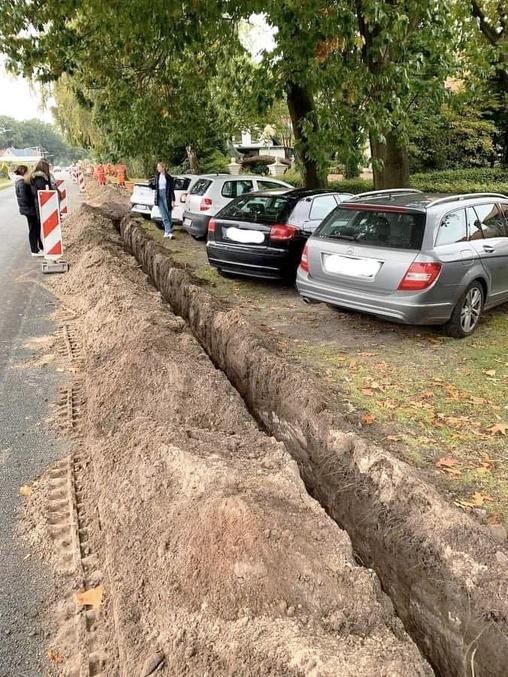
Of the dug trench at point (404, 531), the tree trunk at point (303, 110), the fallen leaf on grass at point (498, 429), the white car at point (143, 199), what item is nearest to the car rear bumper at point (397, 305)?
the dug trench at point (404, 531)

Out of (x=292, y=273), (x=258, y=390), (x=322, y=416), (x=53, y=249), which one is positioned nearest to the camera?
(x=322, y=416)

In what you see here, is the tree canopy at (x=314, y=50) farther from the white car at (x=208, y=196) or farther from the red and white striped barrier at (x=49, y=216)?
the red and white striped barrier at (x=49, y=216)

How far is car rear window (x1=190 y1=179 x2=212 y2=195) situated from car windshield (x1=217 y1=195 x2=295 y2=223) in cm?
448

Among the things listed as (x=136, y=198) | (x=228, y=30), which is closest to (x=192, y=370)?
(x=228, y=30)

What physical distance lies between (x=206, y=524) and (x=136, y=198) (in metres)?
16.4

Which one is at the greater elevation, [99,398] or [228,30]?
[228,30]

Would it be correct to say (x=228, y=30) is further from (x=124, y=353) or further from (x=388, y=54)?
(x=124, y=353)

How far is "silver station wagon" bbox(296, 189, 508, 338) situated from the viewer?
6.09 m

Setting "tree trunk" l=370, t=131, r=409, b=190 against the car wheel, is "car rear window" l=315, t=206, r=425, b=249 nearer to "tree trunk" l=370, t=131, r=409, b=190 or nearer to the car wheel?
the car wheel

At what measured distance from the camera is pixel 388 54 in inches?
376

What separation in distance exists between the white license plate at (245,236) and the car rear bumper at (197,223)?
4355 millimetres

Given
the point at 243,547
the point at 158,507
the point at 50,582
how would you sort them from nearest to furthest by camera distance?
the point at 243,547, the point at 50,582, the point at 158,507

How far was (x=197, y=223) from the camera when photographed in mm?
13703

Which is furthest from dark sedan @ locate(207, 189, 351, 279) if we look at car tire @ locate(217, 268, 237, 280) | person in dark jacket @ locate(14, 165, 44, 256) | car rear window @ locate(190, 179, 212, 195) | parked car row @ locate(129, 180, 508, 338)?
car rear window @ locate(190, 179, 212, 195)
